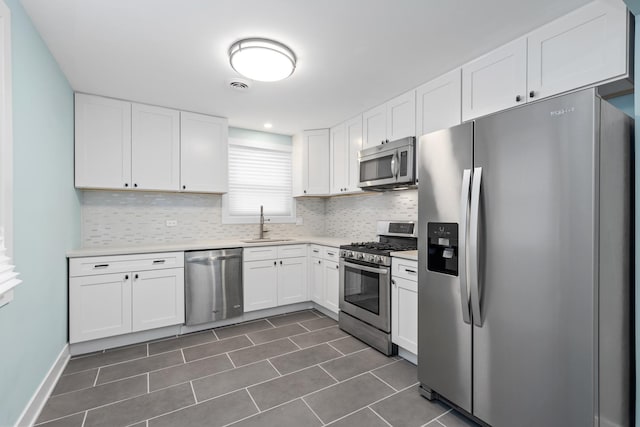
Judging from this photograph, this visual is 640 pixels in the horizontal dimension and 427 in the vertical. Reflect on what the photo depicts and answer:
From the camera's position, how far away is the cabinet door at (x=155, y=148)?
126 inches

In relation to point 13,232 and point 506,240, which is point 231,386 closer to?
point 13,232

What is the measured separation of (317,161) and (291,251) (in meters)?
1.26

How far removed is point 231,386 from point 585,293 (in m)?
2.18

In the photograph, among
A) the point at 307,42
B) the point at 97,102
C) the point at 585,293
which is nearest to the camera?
the point at 585,293

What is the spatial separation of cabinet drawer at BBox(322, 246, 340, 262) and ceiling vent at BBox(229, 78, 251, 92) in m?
1.88

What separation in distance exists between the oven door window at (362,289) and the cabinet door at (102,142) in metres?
2.47

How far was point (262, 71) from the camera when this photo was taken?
226 centimetres

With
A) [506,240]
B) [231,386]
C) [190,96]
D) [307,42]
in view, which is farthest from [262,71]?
[231,386]

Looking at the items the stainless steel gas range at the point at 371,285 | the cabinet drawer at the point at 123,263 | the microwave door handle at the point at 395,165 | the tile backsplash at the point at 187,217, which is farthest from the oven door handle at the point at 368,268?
the cabinet drawer at the point at 123,263

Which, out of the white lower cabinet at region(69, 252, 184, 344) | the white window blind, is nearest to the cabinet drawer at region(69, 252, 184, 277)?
the white lower cabinet at region(69, 252, 184, 344)

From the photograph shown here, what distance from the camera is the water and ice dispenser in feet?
6.09

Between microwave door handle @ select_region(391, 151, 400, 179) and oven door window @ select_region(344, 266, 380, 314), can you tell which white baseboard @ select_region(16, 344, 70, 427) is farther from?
microwave door handle @ select_region(391, 151, 400, 179)

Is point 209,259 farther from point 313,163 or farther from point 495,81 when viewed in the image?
point 495,81

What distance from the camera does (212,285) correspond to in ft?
10.9
